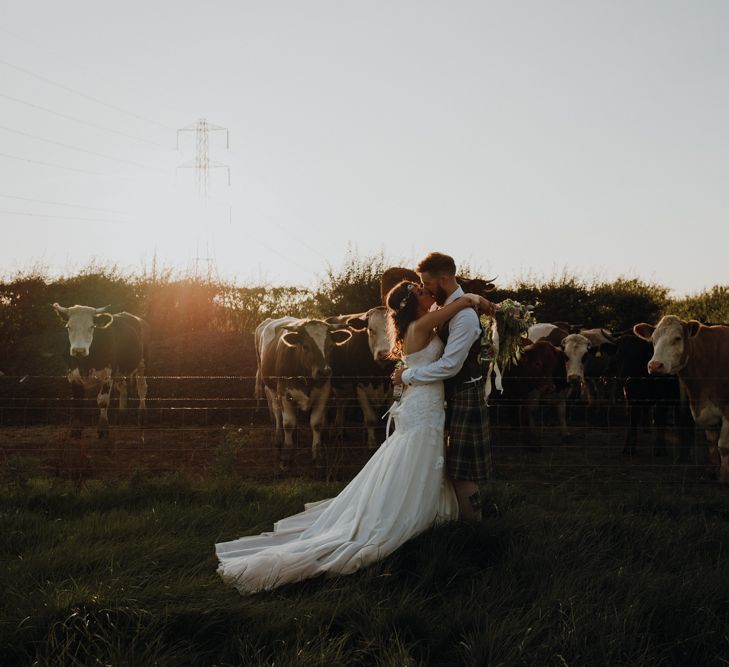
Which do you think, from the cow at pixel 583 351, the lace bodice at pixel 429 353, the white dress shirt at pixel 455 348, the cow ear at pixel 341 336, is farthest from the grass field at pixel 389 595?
the cow at pixel 583 351

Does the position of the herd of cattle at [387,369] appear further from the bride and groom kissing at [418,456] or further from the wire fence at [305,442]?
the bride and groom kissing at [418,456]

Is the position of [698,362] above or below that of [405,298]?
below

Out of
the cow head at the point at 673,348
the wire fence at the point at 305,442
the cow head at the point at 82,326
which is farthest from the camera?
the cow head at the point at 82,326

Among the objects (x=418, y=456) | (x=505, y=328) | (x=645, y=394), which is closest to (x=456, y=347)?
(x=418, y=456)

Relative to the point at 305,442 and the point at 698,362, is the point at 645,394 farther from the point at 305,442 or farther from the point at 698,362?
the point at 305,442

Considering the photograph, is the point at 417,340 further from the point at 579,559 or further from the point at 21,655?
the point at 21,655

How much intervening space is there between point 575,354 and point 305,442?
4.61m

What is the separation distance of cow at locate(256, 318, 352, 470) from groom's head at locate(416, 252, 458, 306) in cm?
402

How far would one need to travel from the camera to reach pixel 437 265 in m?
5.16

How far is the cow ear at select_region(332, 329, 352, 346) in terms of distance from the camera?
9.84 m

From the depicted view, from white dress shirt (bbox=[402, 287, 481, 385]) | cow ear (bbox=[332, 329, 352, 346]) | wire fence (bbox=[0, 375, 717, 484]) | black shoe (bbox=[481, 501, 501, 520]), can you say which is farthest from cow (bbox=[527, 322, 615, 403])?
white dress shirt (bbox=[402, 287, 481, 385])

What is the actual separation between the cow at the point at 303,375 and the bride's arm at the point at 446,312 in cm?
408

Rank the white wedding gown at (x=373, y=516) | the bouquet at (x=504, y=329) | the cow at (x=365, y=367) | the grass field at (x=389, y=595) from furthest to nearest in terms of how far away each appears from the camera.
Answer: the cow at (x=365, y=367) → the bouquet at (x=504, y=329) → the white wedding gown at (x=373, y=516) → the grass field at (x=389, y=595)

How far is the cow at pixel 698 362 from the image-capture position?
328 inches
